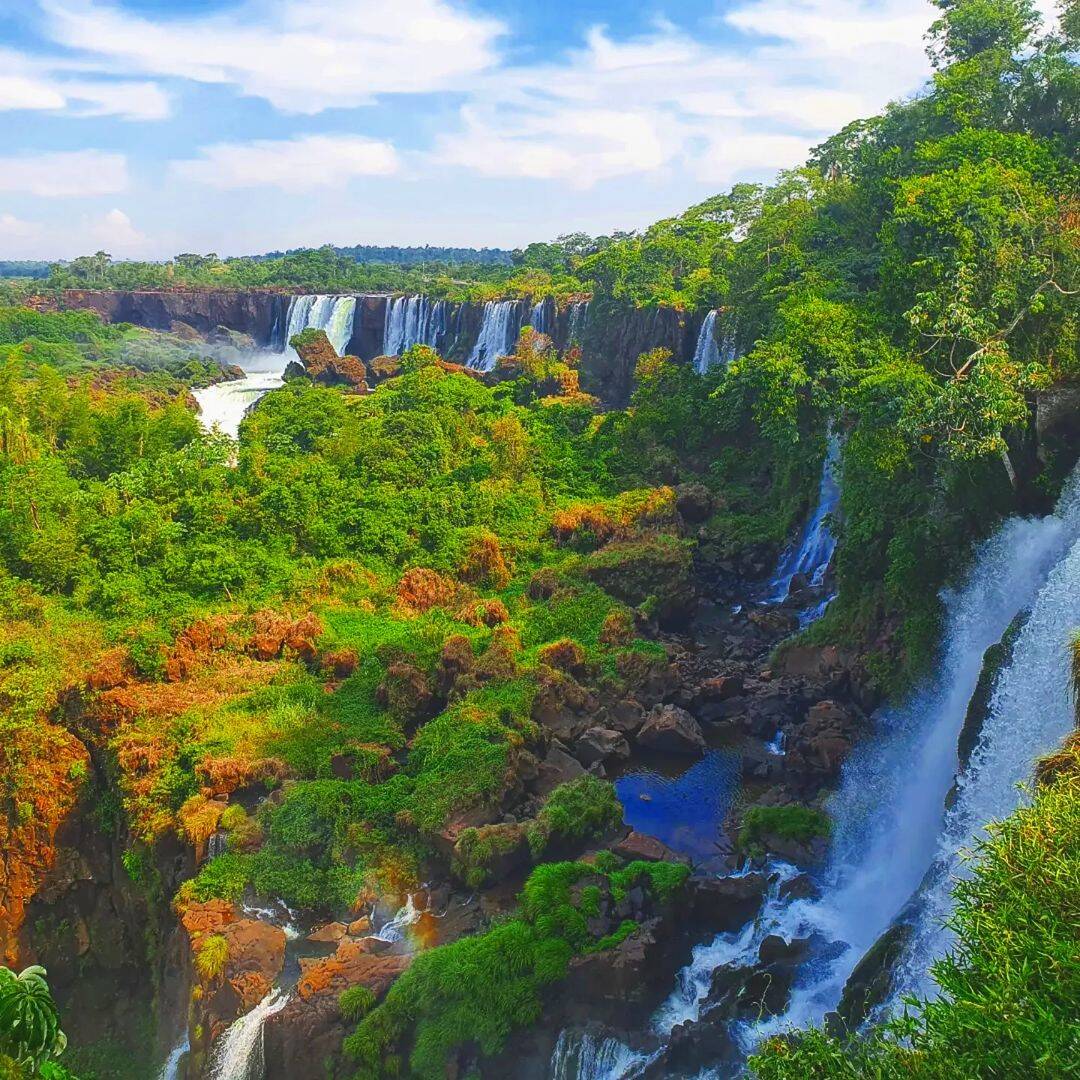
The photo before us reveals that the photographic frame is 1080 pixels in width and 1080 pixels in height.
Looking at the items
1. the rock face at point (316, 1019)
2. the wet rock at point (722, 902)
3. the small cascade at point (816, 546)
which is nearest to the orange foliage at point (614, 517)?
the small cascade at point (816, 546)

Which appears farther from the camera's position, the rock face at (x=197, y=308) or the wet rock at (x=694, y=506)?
the rock face at (x=197, y=308)

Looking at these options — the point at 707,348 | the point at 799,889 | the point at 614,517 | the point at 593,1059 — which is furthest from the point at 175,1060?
the point at 707,348

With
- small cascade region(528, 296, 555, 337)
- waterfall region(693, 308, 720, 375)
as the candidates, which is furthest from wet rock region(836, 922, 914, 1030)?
small cascade region(528, 296, 555, 337)

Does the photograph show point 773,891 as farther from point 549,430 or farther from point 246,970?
point 549,430

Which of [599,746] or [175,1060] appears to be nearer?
[175,1060]

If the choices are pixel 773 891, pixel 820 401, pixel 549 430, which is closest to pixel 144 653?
pixel 773 891

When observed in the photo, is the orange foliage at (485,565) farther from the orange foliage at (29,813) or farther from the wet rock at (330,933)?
the wet rock at (330,933)

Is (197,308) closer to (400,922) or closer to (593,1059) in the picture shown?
(400,922)
